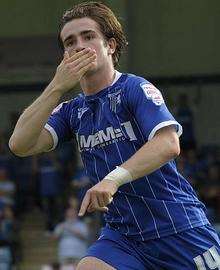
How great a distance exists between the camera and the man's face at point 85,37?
4227mm

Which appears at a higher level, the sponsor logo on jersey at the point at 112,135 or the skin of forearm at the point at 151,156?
the skin of forearm at the point at 151,156

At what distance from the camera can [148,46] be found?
18281mm

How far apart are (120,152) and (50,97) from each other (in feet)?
1.41

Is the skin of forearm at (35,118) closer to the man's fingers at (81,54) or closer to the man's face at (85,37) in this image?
the man's fingers at (81,54)

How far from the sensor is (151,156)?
3.85 m

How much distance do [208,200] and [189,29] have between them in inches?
223

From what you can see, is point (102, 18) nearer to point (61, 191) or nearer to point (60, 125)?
point (60, 125)

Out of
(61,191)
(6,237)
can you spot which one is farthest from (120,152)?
(61,191)

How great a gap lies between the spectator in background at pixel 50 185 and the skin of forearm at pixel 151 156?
34.2 feet

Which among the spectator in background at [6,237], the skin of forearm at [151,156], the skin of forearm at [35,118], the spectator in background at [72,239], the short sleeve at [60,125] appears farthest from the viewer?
the spectator in background at [6,237]

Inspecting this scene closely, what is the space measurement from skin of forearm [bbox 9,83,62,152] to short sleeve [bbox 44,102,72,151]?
350 mm

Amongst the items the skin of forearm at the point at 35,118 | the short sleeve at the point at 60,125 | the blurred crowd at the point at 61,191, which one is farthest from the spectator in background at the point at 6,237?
the skin of forearm at the point at 35,118

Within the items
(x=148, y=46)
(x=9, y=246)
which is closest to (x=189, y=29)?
(x=148, y=46)

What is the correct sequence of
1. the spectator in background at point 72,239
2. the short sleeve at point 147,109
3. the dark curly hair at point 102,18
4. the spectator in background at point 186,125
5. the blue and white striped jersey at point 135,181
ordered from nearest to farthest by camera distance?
the short sleeve at point 147,109, the blue and white striped jersey at point 135,181, the dark curly hair at point 102,18, the spectator in background at point 72,239, the spectator in background at point 186,125
